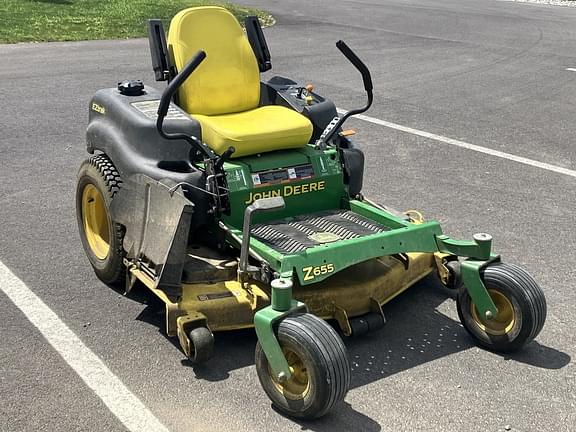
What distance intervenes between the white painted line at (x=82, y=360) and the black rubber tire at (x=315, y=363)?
2.07 feet

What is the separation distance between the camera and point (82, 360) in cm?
422

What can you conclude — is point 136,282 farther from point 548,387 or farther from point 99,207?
point 548,387

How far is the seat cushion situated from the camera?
4711 mm

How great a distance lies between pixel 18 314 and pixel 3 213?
1772mm

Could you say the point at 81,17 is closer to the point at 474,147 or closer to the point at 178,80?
the point at 474,147

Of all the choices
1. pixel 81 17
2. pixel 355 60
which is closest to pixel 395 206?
pixel 355 60

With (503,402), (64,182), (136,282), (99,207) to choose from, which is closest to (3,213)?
(64,182)

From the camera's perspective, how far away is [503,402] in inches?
154

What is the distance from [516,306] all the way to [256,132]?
1740mm

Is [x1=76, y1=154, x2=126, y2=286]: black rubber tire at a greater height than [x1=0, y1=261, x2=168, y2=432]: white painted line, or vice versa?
[x1=76, y1=154, x2=126, y2=286]: black rubber tire

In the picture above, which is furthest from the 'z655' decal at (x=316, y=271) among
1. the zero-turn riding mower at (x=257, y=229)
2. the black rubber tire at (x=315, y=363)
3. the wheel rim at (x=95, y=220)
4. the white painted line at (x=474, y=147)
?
the white painted line at (x=474, y=147)

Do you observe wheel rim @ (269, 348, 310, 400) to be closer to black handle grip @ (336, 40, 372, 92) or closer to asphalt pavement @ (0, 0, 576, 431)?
asphalt pavement @ (0, 0, 576, 431)

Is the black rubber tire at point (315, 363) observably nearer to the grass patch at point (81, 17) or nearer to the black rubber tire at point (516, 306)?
the black rubber tire at point (516, 306)

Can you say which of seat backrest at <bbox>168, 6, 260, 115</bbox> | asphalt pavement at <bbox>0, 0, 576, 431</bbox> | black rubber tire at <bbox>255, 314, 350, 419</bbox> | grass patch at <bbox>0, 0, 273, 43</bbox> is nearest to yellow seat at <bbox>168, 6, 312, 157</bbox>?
seat backrest at <bbox>168, 6, 260, 115</bbox>
